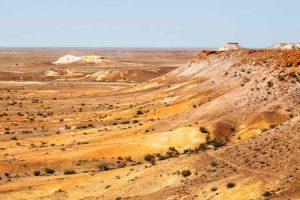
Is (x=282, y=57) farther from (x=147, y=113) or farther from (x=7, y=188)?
(x=7, y=188)

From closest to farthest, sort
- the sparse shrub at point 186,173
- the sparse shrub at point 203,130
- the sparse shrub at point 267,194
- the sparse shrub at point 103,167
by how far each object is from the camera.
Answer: the sparse shrub at point 267,194 → the sparse shrub at point 186,173 → the sparse shrub at point 103,167 → the sparse shrub at point 203,130

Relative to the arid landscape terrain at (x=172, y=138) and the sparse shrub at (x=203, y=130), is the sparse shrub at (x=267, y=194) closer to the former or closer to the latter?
the arid landscape terrain at (x=172, y=138)

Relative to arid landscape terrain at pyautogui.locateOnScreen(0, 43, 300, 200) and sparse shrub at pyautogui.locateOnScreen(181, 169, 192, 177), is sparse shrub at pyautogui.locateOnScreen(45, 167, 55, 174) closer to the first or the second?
arid landscape terrain at pyautogui.locateOnScreen(0, 43, 300, 200)

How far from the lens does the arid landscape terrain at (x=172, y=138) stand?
1344 inches

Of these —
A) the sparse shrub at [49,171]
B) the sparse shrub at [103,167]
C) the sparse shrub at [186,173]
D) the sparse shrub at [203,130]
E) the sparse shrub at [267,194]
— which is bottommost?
the sparse shrub at [49,171]

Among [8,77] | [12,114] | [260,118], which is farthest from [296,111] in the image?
[8,77]

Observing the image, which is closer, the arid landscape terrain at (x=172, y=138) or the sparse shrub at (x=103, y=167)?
the arid landscape terrain at (x=172, y=138)

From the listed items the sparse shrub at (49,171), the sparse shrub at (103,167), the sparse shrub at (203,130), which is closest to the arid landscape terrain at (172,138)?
→ the sparse shrub at (103,167)

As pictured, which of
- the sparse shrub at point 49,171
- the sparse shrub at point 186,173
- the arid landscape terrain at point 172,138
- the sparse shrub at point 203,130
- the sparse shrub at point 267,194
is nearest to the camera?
the sparse shrub at point 267,194

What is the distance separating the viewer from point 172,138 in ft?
177

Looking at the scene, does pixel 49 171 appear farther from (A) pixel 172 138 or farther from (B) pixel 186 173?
(B) pixel 186 173

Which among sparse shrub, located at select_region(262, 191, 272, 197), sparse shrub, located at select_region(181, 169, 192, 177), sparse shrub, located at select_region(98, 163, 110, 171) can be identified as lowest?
sparse shrub, located at select_region(98, 163, 110, 171)

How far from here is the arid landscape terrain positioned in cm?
3412

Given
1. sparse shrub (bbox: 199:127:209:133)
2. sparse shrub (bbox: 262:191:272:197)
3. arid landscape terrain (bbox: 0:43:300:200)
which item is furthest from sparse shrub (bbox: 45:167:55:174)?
sparse shrub (bbox: 262:191:272:197)
